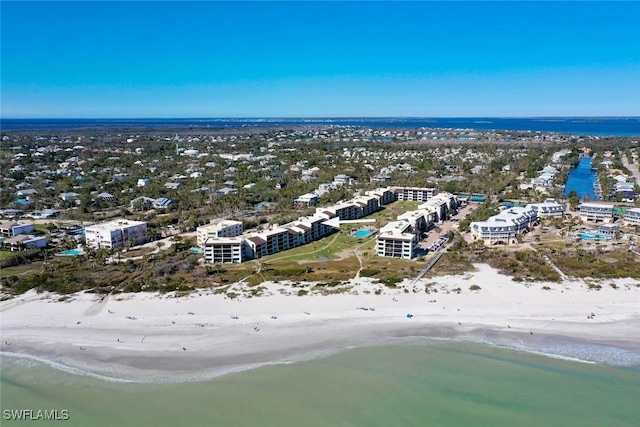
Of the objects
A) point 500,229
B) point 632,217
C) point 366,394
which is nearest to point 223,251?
point 366,394

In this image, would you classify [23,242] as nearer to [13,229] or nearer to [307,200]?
[13,229]

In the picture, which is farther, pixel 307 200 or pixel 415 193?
pixel 415 193

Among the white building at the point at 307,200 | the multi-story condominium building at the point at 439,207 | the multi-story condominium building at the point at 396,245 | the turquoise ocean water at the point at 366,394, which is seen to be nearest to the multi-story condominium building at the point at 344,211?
the multi-story condominium building at the point at 439,207

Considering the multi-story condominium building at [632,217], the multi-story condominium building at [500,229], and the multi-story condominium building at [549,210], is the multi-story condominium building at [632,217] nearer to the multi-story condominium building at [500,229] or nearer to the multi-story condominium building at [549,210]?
the multi-story condominium building at [549,210]

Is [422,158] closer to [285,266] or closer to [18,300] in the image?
[285,266]

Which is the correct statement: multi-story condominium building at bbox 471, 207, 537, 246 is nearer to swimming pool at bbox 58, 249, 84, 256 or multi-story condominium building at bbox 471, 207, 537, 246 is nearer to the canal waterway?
the canal waterway

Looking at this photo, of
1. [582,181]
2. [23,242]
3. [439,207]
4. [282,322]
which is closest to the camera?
[282,322]

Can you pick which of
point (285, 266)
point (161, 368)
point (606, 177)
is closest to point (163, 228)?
point (285, 266)
